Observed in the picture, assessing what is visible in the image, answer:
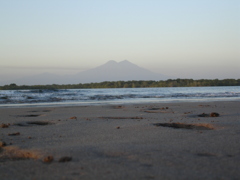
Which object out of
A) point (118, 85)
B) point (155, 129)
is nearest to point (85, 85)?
point (118, 85)

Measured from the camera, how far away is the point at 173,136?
529cm

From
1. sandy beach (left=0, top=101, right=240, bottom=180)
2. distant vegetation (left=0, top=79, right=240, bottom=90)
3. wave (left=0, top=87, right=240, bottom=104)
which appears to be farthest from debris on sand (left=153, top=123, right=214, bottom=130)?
distant vegetation (left=0, top=79, right=240, bottom=90)

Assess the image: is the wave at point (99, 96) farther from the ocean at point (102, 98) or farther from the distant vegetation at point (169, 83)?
the distant vegetation at point (169, 83)

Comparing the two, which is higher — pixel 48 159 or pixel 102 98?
pixel 102 98

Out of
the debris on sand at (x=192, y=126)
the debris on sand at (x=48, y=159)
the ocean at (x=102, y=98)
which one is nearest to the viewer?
the debris on sand at (x=48, y=159)

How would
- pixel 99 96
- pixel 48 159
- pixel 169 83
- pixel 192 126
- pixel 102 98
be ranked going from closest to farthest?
pixel 48 159 → pixel 192 126 → pixel 102 98 → pixel 99 96 → pixel 169 83

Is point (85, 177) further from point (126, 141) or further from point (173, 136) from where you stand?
point (173, 136)

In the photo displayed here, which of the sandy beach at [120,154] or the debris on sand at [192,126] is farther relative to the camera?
the debris on sand at [192,126]

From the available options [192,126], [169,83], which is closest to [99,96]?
[192,126]

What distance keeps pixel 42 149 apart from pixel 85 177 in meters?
1.54

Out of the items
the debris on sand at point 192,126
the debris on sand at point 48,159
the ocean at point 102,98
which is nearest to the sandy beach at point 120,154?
the debris on sand at point 48,159

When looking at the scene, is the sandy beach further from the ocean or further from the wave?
the wave

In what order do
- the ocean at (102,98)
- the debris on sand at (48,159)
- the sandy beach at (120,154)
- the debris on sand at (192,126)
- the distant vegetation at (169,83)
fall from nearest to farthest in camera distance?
the sandy beach at (120,154)
the debris on sand at (48,159)
the debris on sand at (192,126)
the ocean at (102,98)
the distant vegetation at (169,83)

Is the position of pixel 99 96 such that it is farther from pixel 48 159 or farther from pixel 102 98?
pixel 48 159
